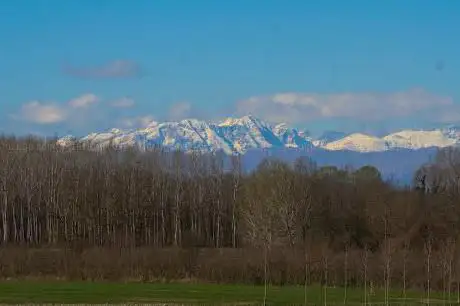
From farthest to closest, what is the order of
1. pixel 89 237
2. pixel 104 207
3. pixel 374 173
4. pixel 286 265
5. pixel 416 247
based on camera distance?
pixel 374 173 → pixel 104 207 → pixel 89 237 → pixel 416 247 → pixel 286 265

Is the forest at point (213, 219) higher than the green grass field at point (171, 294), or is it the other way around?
the forest at point (213, 219)

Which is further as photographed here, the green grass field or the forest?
the forest

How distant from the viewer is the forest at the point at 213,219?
2508 inches

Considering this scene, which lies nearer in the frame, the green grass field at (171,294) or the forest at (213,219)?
the green grass field at (171,294)

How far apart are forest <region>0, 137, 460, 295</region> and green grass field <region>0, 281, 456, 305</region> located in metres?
2.58

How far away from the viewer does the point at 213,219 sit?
337 feet

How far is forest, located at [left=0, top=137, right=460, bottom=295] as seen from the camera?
63.7 metres

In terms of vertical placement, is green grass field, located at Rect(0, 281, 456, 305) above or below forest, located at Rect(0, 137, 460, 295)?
below

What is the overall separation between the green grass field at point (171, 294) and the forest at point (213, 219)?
2576 mm

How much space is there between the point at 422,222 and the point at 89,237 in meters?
35.4

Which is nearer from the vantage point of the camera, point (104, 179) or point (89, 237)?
point (89, 237)

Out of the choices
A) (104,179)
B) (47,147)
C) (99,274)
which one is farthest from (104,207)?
(99,274)

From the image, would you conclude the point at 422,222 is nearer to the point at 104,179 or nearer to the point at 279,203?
the point at 279,203

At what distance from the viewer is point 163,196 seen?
10169 centimetres
